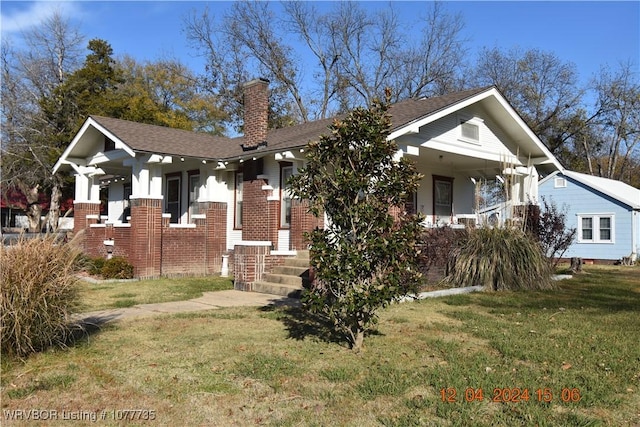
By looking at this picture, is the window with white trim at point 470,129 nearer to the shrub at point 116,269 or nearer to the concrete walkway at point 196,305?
the concrete walkway at point 196,305

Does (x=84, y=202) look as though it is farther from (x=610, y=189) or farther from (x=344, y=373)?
(x=610, y=189)

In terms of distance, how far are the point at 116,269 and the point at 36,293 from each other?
8.51m

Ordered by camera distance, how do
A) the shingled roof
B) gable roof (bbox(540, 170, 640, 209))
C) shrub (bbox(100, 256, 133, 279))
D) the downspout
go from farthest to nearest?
gable roof (bbox(540, 170, 640, 209)), the downspout, shrub (bbox(100, 256, 133, 279)), the shingled roof

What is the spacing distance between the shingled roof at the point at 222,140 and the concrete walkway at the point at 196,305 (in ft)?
12.7

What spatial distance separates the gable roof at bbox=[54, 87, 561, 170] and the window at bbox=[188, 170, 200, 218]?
1.05m

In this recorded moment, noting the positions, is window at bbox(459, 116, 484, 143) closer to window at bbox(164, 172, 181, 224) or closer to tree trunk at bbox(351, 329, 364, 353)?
window at bbox(164, 172, 181, 224)

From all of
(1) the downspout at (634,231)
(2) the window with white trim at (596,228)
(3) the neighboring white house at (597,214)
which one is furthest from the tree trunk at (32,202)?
(1) the downspout at (634,231)

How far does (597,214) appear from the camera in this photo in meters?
24.1

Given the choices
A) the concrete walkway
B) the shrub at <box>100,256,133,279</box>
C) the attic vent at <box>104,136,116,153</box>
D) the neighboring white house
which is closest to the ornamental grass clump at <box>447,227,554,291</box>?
the concrete walkway

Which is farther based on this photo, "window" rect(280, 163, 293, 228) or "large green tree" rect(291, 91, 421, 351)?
"window" rect(280, 163, 293, 228)

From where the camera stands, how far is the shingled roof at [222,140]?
41.6 feet

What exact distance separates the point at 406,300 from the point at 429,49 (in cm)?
3015

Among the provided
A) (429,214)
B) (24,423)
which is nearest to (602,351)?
(24,423)

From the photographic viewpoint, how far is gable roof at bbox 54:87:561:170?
40.9ft
